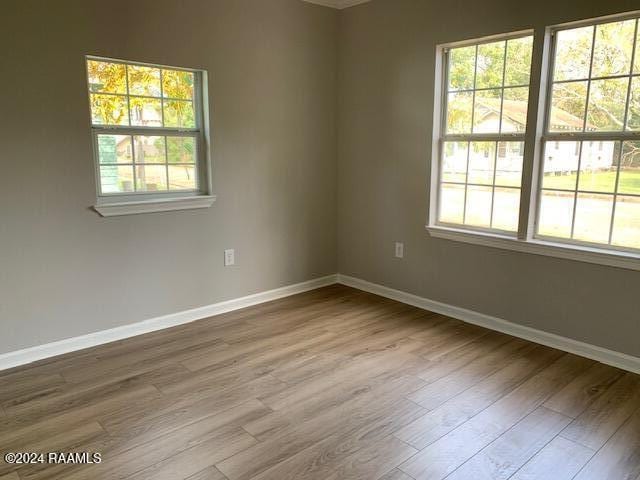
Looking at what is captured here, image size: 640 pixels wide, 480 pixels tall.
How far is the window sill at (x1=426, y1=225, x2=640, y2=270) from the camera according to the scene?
2867 mm

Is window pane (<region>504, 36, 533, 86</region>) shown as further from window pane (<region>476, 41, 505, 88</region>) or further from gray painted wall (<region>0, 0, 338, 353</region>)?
gray painted wall (<region>0, 0, 338, 353</region>)

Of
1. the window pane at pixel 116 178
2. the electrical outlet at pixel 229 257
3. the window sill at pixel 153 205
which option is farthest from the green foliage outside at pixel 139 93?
the electrical outlet at pixel 229 257

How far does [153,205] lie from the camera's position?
337 cm

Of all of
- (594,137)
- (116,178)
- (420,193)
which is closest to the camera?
(594,137)

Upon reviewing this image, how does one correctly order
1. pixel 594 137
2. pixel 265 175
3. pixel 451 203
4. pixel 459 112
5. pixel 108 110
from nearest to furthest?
pixel 594 137 < pixel 108 110 < pixel 459 112 < pixel 451 203 < pixel 265 175

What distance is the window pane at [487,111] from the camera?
134 inches

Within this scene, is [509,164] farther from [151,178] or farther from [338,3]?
[151,178]

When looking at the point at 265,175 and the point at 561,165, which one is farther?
the point at 265,175

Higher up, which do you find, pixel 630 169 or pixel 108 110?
pixel 108 110

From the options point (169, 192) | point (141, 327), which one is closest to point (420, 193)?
point (169, 192)

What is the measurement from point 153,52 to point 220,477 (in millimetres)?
2660

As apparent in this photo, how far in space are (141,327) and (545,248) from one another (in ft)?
9.35

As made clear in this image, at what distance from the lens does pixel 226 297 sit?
3938 millimetres

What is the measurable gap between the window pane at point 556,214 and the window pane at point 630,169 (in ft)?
0.97
